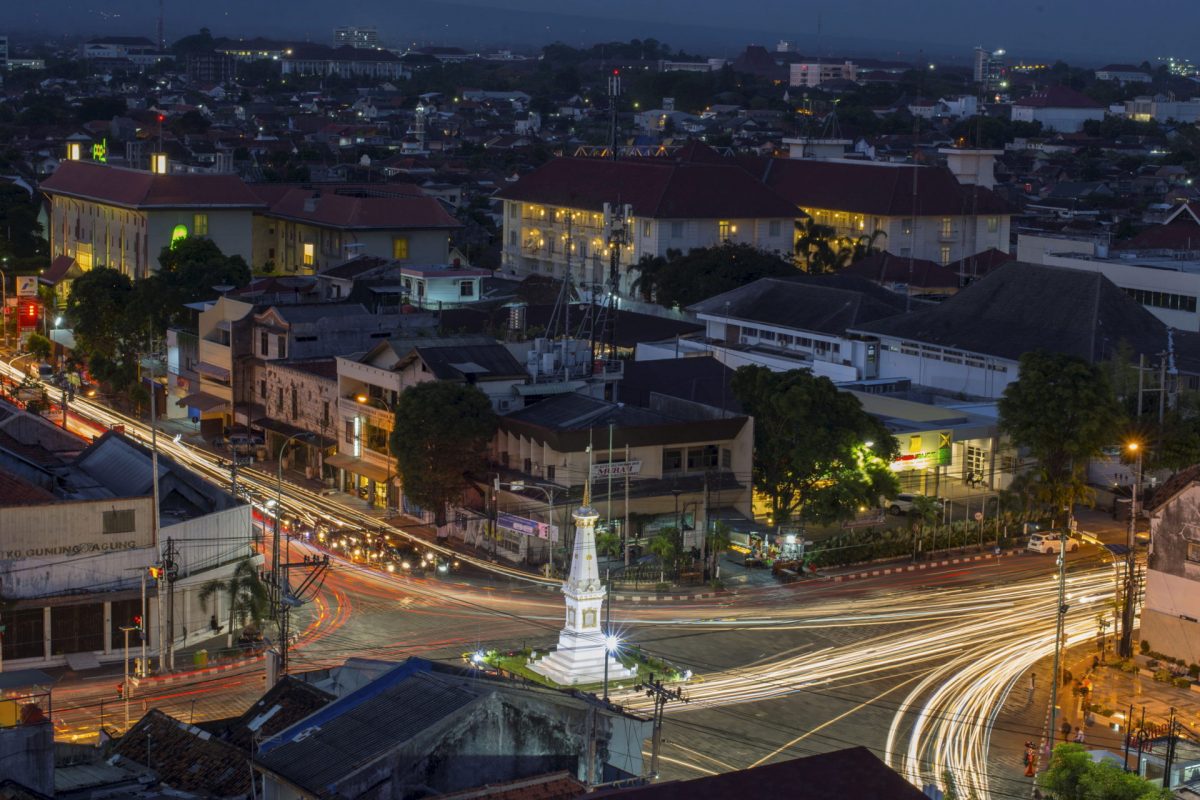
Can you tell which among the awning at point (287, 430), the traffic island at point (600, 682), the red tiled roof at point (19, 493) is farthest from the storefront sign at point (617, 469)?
the red tiled roof at point (19, 493)

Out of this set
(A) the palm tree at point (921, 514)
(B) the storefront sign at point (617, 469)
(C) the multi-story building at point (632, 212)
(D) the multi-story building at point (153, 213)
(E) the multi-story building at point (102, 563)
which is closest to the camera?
(E) the multi-story building at point (102, 563)

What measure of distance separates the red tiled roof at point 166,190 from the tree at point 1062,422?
42.8m

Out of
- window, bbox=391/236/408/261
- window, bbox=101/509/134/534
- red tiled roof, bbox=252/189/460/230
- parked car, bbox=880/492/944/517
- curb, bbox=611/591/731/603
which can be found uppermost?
red tiled roof, bbox=252/189/460/230

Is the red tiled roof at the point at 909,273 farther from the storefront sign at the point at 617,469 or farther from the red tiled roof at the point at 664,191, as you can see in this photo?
the storefront sign at the point at 617,469

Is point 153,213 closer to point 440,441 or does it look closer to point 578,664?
point 440,441

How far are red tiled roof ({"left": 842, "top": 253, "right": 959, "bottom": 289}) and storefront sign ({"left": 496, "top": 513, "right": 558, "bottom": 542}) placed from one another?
110ft

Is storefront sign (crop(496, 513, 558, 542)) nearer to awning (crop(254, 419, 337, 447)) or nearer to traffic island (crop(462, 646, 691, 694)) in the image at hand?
traffic island (crop(462, 646, 691, 694))

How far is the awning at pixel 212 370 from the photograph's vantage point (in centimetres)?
5262

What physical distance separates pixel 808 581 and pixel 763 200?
4515cm

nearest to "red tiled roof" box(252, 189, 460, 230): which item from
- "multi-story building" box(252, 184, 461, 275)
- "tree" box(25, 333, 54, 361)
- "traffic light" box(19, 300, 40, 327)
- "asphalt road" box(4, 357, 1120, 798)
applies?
"multi-story building" box(252, 184, 461, 275)

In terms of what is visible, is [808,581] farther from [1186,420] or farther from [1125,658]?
[1186,420]

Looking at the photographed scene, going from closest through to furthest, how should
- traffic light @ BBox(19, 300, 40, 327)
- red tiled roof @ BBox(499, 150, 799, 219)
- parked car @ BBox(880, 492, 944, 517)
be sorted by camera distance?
parked car @ BBox(880, 492, 944, 517) < traffic light @ BBox(19, 300, 40, 327) < red tiled roof @ BBox(499, 150, 799, 219)

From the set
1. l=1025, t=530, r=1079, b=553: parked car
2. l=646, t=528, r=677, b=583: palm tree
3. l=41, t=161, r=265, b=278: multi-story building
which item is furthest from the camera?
l=41, t=161, r=265, b=278: multi-story building

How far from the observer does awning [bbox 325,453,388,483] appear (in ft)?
146
